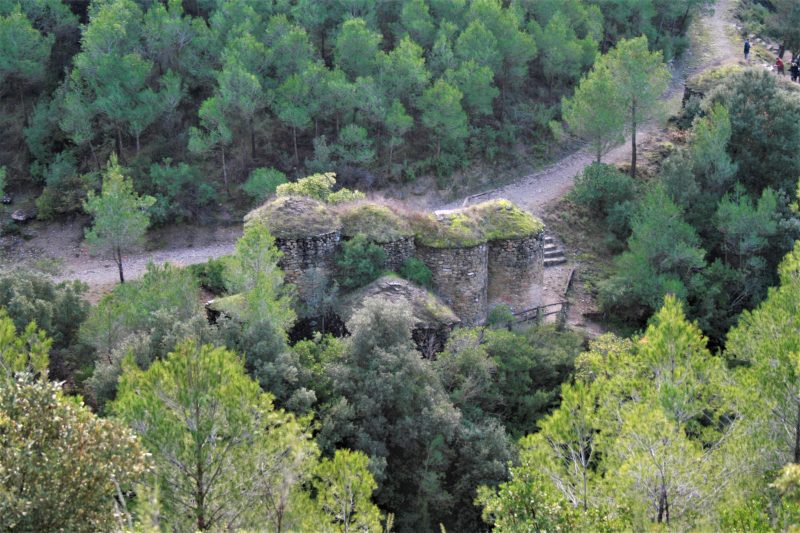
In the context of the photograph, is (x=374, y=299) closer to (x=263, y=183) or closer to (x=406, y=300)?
(x=406, y=300)

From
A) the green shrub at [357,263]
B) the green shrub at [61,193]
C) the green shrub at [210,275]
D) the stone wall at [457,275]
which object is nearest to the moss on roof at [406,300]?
the green shrub at [357,263]

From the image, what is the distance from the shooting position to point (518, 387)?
2258 centimetres

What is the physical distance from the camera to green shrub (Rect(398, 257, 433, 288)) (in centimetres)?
2442

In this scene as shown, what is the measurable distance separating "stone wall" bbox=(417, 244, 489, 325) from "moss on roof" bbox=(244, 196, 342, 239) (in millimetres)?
2891

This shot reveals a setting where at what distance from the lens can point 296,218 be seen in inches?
932

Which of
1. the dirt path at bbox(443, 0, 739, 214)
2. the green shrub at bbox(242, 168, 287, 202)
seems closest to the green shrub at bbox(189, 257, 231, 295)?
the green shrub at bbox(242, 168, 287, 202)

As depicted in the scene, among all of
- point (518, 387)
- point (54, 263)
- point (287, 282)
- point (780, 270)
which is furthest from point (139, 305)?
point (780, 270)

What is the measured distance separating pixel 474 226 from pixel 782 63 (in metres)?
23.8

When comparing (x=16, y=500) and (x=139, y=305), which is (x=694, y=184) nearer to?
(x=139, y=305)

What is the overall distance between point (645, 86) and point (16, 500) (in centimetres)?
2812

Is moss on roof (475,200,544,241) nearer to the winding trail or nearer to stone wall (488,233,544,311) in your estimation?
stone wall (488,233,544,311)

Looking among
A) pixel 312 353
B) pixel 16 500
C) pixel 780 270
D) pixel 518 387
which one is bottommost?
pixel 518 387

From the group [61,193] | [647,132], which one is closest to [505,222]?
[647,132]

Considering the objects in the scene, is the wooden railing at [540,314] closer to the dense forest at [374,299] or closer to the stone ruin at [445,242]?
the stone ruin at [445,242]
